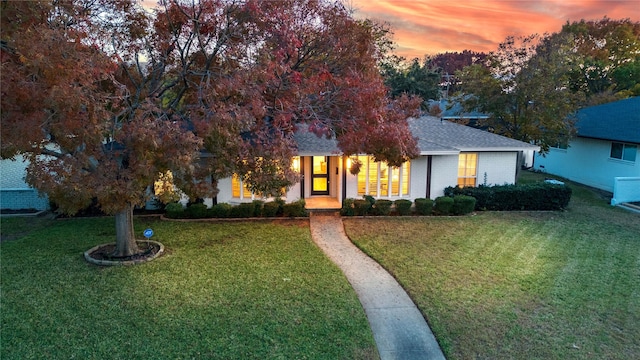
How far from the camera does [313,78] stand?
33.9ft

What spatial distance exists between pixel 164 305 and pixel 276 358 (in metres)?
2.78

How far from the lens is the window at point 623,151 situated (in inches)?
732

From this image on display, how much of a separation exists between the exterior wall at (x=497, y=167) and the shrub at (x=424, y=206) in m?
3.36

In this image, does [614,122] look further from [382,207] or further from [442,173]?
[382,207]

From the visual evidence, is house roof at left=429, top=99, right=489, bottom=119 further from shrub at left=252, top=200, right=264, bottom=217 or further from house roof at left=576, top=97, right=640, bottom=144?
shrub at left=252, top=200, right=264, bottom=217

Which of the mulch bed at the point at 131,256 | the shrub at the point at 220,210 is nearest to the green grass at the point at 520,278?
the shrub at the point at 220,210

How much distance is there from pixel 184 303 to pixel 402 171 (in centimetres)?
1031

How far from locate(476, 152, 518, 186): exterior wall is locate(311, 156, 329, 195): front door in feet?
20.2

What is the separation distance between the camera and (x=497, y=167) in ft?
54.8

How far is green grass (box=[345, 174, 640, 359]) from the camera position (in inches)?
261

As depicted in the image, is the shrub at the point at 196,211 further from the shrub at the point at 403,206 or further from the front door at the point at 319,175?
the shrub at the point at 403,206

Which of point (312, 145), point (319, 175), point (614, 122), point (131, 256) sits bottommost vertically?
point (131, 256)

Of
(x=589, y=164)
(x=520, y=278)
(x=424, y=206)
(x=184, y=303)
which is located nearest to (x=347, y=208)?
→ (x=424, y=206)

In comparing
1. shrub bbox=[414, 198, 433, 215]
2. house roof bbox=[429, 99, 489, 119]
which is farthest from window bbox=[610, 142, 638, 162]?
shrub bbox=[414, 198, 433, 215]
